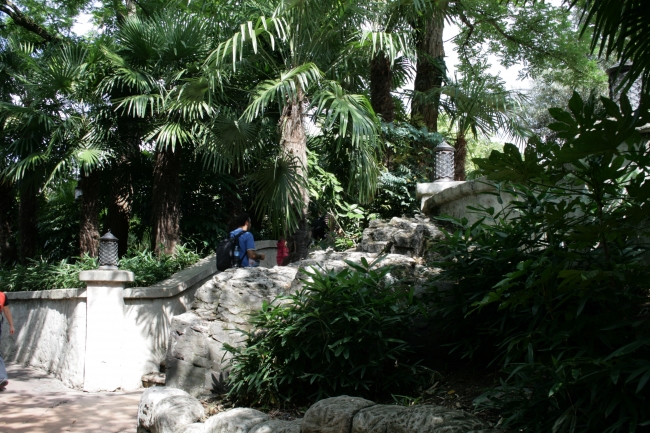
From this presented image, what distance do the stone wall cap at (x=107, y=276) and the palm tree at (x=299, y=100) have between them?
211cm

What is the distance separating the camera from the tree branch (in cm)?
1336

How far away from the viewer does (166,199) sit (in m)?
10.3

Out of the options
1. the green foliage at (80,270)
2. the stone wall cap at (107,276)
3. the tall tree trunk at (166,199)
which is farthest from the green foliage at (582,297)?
the tall tree trunk at (166,199)

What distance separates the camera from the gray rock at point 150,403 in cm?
514

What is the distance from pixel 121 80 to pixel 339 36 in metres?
4.00

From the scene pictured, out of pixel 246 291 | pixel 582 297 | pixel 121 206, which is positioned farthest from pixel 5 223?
pixel 582 297

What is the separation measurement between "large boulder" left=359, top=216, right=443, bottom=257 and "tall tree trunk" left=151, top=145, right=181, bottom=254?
14.1ft

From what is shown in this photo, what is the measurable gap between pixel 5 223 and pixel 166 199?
4975 millimetres

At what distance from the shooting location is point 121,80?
10.4 m

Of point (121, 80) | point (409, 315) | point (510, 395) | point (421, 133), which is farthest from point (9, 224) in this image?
point (510, 395)

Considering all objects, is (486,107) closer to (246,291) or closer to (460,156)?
(460,156)

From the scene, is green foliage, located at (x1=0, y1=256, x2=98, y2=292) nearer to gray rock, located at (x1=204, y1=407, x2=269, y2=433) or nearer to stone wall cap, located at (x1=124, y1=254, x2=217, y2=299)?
stone wall cap, located at (x1=124, y1=254, x2=217, y2=299)

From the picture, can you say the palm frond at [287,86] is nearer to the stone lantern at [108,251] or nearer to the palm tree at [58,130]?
the stone lantern at [108,251]

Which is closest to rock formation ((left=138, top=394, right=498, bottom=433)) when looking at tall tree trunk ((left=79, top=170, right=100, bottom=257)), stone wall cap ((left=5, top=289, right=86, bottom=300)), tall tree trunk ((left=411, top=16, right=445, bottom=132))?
stone wall cap ((left=5, top=289, right=86, bottom=300))
